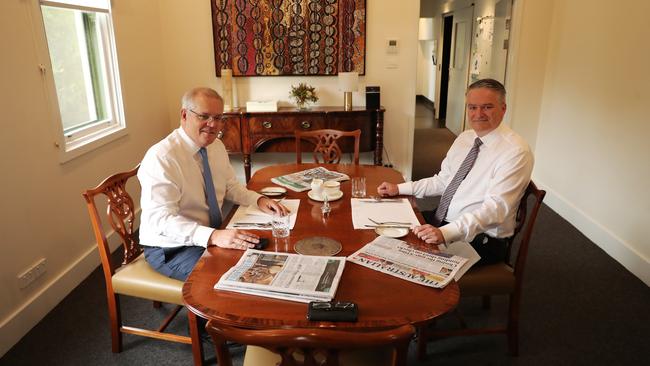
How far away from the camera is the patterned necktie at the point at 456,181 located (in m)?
2.15

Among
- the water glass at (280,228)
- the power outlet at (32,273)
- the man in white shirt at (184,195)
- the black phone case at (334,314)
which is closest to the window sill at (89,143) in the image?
the power outlet at (32,273)

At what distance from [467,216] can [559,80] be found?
2.81 meters

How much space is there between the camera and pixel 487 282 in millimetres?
1938

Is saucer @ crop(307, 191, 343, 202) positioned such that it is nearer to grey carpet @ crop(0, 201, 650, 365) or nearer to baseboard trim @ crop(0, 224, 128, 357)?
grey carpet @ crop(0, 201, 650, 365)

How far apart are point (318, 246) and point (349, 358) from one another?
15.2 inches

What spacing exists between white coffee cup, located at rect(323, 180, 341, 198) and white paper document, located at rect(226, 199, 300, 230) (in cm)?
14

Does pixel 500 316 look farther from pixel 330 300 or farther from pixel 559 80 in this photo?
pixel 559 80

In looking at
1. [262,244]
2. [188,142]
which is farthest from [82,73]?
[262,244]

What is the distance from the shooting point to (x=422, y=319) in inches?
47.6

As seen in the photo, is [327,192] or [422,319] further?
[327,192]

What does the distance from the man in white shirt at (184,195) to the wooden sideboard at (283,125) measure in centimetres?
194

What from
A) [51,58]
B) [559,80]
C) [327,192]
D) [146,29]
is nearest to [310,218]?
[327,192]

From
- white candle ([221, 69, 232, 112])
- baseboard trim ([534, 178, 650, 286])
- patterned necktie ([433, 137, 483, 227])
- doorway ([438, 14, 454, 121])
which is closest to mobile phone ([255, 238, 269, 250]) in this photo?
patterned necktie ([433, 137, 483, 227])

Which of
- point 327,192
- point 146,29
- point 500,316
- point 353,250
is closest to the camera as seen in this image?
point 353,250
